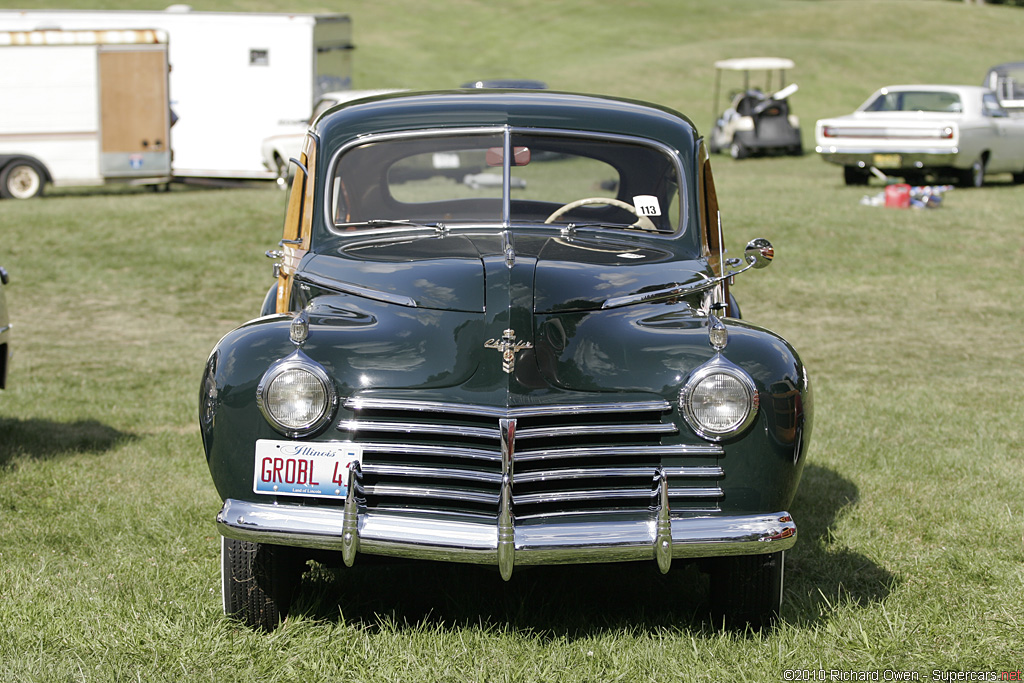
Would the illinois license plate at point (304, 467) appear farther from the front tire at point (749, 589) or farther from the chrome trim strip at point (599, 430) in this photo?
the front tire at point (749, 589)

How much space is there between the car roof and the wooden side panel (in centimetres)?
1467

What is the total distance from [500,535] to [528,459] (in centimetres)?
27

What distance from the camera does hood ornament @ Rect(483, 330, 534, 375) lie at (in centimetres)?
351

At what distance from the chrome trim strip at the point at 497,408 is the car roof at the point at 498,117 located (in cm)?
174

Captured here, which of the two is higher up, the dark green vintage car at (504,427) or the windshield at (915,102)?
the windshield at (915,102)

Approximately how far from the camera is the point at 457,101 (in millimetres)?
4965

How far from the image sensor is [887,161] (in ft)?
59.2

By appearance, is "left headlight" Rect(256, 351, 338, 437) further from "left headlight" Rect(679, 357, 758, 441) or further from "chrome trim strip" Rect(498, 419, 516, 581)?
"left headlight" Rect(679, 357, 758, 441)

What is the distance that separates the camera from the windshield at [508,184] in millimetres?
4738

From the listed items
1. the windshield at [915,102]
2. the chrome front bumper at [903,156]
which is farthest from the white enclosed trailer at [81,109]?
the windshield at [915,102]

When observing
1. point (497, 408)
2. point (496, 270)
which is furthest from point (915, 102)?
point (497, 408)

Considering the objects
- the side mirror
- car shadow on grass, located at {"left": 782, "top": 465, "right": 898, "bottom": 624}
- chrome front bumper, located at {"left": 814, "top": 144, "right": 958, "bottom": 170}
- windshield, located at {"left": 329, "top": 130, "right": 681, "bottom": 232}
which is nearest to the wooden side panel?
chrome front bumper, located at {"left": 814, "top": 144, "right": 958, "bottom": 170}

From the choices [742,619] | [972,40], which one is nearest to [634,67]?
[972,40]

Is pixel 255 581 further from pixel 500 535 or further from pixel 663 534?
pixel 663 534
